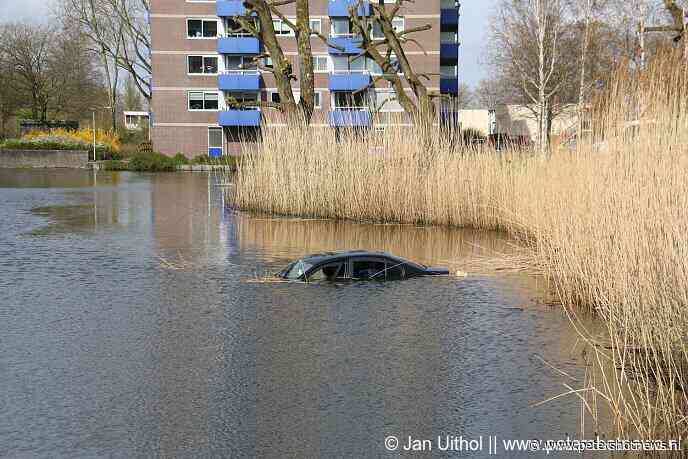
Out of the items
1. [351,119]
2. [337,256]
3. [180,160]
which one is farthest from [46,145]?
[337,256]

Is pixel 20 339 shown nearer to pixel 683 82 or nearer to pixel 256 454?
pixel 256 454

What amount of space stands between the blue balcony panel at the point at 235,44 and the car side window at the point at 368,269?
45.7 metres

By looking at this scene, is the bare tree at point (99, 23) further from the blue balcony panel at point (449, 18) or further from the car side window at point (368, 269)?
the car side window at point (368, 269)

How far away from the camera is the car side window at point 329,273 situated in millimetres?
11554

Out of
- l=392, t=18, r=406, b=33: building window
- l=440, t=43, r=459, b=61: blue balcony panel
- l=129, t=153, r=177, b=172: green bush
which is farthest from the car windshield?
l=440, t=43, r=459, b=61: blue balcony panel

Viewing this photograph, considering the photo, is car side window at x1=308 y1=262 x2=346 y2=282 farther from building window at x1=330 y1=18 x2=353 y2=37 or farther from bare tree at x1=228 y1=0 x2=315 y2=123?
building window at x1=330 y1=18 x2=353 y2=37

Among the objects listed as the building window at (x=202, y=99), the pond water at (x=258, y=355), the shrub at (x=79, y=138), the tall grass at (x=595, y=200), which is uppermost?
the building window at (x=202, y=99)

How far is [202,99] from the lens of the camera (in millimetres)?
57281

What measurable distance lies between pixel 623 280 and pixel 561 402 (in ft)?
3.97

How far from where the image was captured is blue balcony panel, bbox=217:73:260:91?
55594 mm

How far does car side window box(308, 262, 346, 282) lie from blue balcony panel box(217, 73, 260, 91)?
4530 centimetres

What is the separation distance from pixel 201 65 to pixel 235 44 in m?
2.76

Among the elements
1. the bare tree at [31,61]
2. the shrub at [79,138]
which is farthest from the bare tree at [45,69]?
the shrub at [79,138]

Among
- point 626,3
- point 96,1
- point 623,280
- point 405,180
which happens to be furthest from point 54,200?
point 96,1
